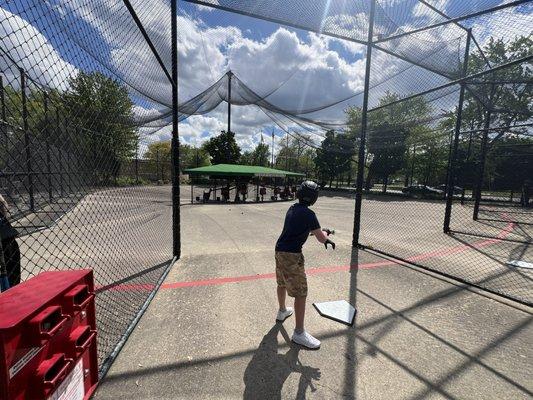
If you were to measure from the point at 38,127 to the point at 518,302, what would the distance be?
640cm

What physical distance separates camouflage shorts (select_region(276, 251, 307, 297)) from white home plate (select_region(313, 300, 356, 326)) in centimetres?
81

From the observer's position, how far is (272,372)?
8.07 feet

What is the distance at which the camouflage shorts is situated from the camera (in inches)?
114

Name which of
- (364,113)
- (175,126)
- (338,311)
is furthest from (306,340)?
(364,113)

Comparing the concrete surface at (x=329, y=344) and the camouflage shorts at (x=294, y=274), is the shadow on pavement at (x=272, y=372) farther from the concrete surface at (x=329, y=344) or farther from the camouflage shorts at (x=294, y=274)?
the camouflage shorts at (x=294, y=274)

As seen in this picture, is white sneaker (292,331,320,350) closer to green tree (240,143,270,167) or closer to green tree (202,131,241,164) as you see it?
green tree (202,131,241,164)

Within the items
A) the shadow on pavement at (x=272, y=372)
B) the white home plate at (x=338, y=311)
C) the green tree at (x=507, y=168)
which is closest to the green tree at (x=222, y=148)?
the green tree at (x=507, y=168)

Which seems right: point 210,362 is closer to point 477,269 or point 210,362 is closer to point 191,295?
point 191,295

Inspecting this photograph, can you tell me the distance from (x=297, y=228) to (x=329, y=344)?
120cm

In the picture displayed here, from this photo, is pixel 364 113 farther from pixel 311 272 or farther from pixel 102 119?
pixel 102 119

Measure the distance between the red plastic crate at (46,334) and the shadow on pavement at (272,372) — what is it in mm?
1199

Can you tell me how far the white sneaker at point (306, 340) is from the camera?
9.23 feet

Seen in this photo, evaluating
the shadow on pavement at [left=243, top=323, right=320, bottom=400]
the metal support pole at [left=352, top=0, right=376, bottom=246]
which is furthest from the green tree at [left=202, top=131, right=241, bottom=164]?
the shadow on pavement at [left=243, top=323, right=320, bottom=400]

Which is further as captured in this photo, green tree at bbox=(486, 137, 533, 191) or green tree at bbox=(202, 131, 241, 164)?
green tree at bbox=(202, 131, 241, 164)
